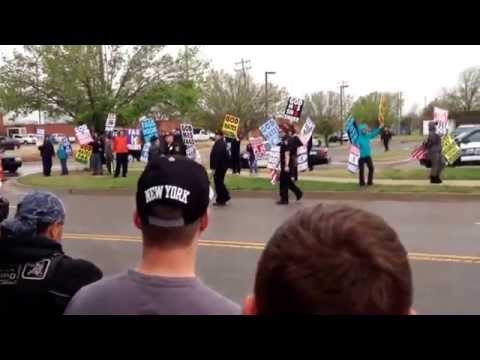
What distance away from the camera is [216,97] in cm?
6275

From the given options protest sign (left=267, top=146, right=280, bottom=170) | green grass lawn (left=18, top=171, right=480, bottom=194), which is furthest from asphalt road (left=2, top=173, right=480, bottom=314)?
protest sign (left=267, top=146, right=280, bottom=170)

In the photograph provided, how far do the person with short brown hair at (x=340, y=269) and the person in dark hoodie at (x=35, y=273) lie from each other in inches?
62.3

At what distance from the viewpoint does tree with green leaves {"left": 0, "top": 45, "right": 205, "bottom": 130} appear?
26.8 metres

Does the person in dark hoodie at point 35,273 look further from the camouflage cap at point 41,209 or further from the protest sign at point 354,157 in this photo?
the protest sign at point 354,157

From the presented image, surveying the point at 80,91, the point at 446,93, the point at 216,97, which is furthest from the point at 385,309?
the point at 446,93

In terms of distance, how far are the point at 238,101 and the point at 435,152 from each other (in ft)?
158

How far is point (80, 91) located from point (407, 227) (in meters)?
20.5

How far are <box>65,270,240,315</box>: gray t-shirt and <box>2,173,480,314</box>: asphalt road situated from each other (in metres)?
4.01

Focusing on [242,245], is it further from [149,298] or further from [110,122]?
[110,122]

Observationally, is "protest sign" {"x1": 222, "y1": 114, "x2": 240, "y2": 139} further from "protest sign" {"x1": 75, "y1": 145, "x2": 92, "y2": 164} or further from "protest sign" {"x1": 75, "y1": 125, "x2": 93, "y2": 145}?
"protest sign" {"x1": 75, "y1": 145, "x2": 92, "y2": 164}

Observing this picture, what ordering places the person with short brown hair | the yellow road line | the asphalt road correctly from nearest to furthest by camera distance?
the person with short brown hair → the asphalt road → the yellow road line

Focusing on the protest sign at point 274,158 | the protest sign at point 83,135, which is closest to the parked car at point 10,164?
the protest sign at point 83,135
